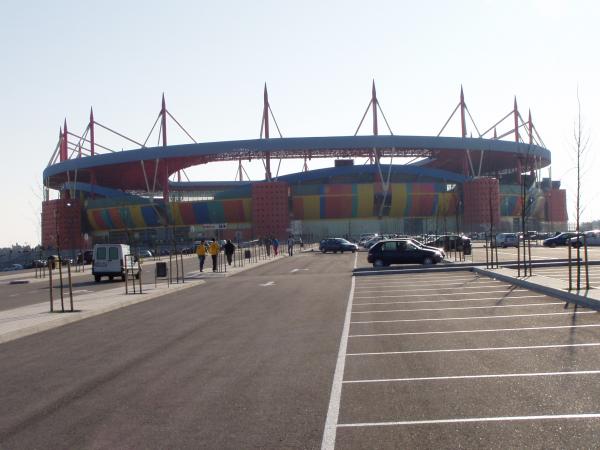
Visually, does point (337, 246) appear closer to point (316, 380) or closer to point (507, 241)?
point (507, 241)

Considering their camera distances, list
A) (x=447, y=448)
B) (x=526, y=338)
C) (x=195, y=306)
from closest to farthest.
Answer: (x=447, y=448) < (x=526, y=338) < (x=195, y=306)

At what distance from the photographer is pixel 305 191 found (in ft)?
325

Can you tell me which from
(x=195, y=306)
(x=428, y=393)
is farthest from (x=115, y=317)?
(x=428, y=393)

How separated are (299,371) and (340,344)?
2.28m

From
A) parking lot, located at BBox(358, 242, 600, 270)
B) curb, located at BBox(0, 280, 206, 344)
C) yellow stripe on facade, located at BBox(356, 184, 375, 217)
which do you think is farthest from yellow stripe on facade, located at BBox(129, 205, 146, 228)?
curb, located at BBox(0, 280, 206, 344)

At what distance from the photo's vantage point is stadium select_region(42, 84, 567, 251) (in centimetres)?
9175

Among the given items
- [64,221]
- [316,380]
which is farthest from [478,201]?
[316,380]

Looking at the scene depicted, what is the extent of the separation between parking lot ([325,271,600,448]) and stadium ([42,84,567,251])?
73.9 m

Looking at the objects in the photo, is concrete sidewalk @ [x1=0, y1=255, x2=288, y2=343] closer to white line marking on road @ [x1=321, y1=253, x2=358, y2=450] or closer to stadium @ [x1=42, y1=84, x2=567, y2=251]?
white line marking on road @ [x1=321, y1=253, x2=358, y2=450]

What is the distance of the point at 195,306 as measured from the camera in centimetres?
1970

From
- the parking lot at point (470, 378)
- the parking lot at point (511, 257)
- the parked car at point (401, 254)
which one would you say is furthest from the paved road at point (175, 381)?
the parked car at point (401, 254)

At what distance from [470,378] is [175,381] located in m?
3.58

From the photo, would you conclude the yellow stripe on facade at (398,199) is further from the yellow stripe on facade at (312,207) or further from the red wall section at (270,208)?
the red wall section at (270,208)

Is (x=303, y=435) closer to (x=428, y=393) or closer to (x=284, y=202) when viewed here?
(x=428, y=393)
